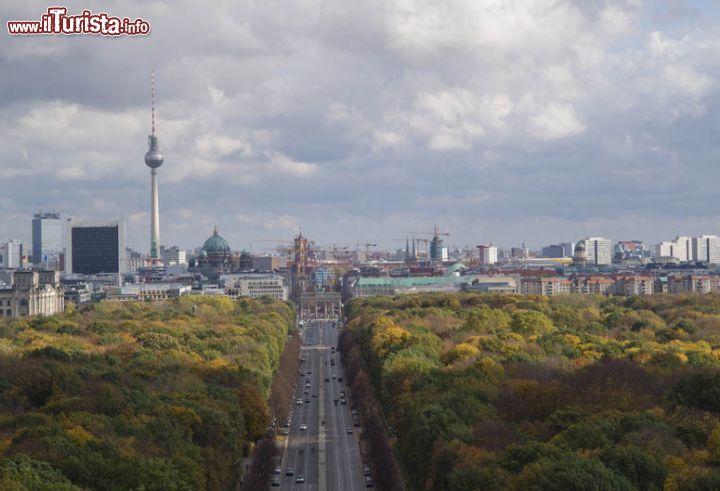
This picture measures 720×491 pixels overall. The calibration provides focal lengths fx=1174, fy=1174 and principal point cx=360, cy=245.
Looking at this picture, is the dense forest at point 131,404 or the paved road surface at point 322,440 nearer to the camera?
the dense forest at point 131,404

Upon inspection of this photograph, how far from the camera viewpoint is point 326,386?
334 feet

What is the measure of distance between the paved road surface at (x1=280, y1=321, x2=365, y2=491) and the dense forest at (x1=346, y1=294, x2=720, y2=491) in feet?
10.1

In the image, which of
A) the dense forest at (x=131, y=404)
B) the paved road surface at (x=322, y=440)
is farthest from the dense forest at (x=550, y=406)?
the dense forest at (x=131, y=404)

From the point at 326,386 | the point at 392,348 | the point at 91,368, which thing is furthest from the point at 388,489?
the point at 326,386

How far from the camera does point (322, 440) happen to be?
73688 mm

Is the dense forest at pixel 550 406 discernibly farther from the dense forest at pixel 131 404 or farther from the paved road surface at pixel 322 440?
the dense forest at pixel 131 404

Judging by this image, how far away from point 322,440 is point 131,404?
63.2 ft

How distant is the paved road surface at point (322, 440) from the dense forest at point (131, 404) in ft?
10.6

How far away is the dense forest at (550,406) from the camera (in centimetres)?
4088

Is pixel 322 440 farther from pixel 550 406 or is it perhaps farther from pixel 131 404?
pixel 550 406

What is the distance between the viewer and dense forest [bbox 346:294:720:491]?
40.9m

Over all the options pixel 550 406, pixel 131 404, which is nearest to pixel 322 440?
pixel 131 404

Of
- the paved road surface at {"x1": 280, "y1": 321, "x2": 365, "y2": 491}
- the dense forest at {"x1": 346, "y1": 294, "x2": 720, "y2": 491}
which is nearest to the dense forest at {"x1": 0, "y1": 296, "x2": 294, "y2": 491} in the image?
the paved road surface at {"x1": 280, "y1": 321, "x2": 365, "y2": 491}

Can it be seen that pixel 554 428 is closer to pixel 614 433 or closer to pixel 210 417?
pixel 614 433
